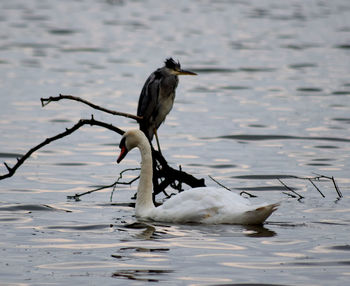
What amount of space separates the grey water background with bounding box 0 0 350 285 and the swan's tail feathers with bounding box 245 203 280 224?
185mm

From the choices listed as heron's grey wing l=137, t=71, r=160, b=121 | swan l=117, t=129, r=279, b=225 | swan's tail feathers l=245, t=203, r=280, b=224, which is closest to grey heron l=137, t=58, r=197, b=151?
heron's grey wing l=137, t=71, r=160, b=121

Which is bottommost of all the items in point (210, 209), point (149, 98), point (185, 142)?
point (185, 142)

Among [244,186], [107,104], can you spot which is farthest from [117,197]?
[107,104]

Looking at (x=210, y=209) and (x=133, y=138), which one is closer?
(x=210, y=209)

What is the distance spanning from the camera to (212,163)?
1438 centimetres

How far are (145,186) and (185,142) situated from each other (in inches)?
245

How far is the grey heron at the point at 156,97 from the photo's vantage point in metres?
12.8

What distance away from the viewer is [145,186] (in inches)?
401

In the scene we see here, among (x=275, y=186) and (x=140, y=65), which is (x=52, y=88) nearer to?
(x=140, y=65)

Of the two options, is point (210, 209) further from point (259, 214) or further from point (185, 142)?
point (185, 142)

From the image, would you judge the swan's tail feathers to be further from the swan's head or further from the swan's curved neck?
the swan's head

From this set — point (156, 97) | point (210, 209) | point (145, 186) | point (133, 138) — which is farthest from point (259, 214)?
point (156, 97)

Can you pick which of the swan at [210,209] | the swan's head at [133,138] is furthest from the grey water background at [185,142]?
the swan's head at [133,138]

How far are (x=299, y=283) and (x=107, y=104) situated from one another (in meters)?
13.1
